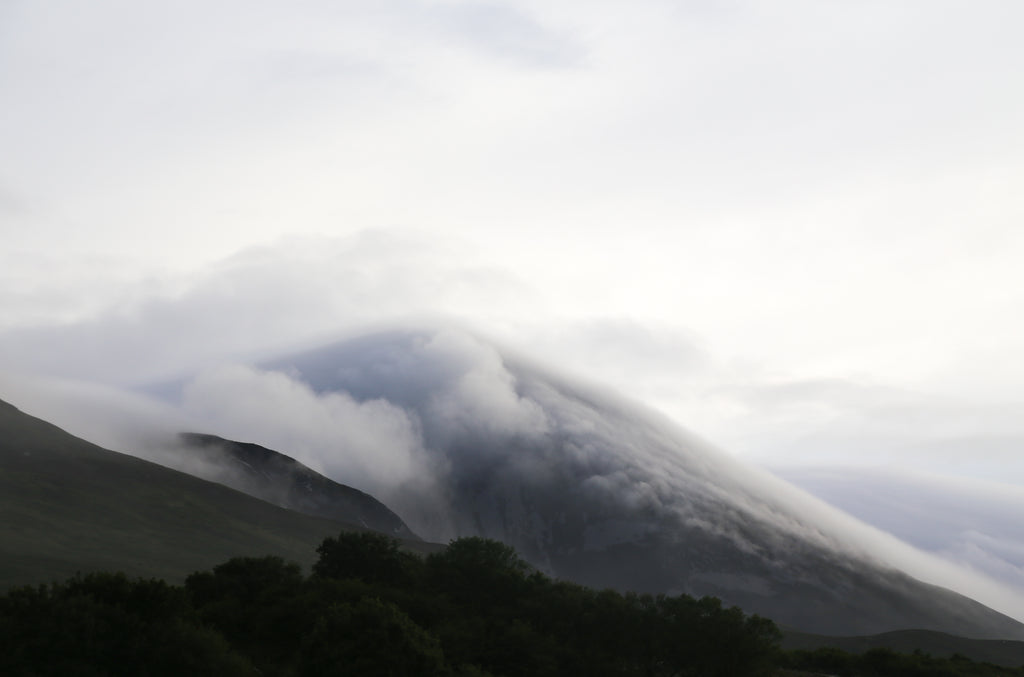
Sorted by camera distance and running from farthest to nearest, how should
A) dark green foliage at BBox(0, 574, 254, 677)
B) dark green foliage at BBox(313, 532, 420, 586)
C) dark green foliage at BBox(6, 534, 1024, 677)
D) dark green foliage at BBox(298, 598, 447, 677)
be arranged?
dark green foliage at BBox(313, 532, 420, 586), dark green foliage at BBox(298, 598, 447, 677), dark green foliage at BBox(6, 534, 1024, 677), dark green foliage at BBox(0, 574, 254, 677)

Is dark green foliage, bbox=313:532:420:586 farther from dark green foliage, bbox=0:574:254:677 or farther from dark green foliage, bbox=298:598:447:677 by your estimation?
dark green foliage, bbox=0:574:254:677

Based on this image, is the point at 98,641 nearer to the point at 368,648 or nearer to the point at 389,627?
the point at 368,648

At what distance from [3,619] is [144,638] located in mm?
8434

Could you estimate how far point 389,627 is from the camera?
216ft

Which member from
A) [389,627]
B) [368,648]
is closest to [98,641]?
[368,648]

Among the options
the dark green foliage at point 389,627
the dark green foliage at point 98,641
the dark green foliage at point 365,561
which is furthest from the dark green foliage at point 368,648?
the dark green foliage at point 365,561

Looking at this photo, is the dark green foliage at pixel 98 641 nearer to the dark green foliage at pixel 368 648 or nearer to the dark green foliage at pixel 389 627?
the dark green foliage at pixel 389 627

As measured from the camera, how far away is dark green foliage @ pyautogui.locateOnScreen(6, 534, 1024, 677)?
60.1 meters

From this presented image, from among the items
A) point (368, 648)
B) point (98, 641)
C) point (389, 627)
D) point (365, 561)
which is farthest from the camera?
point (365, 561)

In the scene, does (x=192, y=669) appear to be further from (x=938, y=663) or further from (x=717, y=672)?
(x=938, y=663)

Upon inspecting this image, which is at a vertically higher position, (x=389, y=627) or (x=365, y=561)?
(x=365, y=561)

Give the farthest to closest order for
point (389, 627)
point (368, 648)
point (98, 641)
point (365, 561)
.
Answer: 1. point (365, 561)
2. point (389, 627)
3. point (368, 648)
4. point (98, 641)

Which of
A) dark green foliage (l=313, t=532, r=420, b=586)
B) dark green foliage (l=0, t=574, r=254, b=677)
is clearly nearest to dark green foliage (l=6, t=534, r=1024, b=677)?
dark green foliage (l=0, t=574, r=254, b=677)

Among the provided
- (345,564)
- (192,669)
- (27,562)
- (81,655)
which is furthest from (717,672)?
(27,562)
